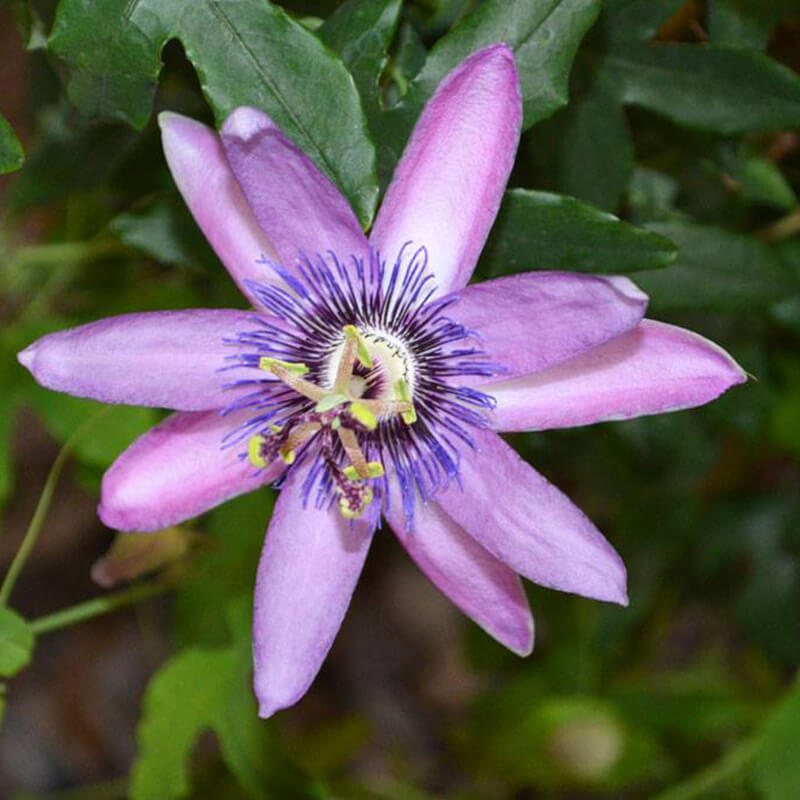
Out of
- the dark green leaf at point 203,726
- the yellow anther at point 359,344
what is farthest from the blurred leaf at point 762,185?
the dark green leaf at point 203,726

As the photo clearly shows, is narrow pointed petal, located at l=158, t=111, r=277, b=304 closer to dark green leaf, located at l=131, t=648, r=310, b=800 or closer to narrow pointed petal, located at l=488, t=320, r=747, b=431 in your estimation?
narrow pointed petal, located at l=488, t=320, r=747, b=431

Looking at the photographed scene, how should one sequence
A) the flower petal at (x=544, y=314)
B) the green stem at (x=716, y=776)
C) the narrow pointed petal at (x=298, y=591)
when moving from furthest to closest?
the green stem at (x=716, y=776)
the narrow pointed petal at (x=298, y=591)
the flower petal at (x=544, y=314)

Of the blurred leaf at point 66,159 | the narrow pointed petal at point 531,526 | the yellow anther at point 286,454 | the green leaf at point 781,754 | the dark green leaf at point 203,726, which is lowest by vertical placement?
the green leaf at point 781,754

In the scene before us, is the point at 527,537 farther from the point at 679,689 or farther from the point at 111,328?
the point at 679,689

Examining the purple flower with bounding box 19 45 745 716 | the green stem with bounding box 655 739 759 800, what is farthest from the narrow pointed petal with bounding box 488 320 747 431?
the green stem with bounding box 655 739 759 800

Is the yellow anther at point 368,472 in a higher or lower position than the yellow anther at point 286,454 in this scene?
A: lower

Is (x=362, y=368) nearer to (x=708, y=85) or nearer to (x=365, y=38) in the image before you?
(x=365, y=38)

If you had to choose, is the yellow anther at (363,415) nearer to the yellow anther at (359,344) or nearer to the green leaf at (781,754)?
the yellow anther at (359,344)
